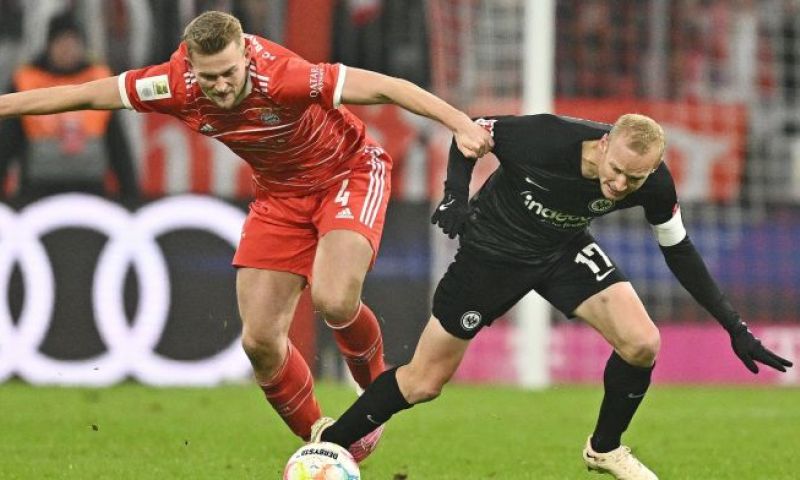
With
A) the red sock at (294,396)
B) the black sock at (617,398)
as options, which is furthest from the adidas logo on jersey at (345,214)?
the black sock at (617,398)

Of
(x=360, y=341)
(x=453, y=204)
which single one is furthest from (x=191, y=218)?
(x=453, y=204)

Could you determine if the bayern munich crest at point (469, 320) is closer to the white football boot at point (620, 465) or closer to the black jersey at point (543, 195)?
the black jersey at point (543, 195)

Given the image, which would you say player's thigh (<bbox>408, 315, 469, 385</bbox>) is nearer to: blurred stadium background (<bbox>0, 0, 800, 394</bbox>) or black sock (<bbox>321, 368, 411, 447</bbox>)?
black sock (<bbox>321, 368, 411, 447</bbox>)

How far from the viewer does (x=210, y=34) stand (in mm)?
6738

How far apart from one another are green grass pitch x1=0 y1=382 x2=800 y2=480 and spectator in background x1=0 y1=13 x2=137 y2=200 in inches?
68.9

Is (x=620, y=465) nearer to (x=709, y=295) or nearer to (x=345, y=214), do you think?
(x=709, y=295)

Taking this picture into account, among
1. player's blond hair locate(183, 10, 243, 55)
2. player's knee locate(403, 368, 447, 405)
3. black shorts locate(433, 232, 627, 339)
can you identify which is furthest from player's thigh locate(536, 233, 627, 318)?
player's blond hair locate(183, 10, 243, 55)

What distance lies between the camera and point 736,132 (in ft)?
47.7

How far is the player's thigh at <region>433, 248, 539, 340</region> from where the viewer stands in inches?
280

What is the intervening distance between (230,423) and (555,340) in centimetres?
434

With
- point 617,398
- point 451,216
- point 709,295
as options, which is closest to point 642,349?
point 617,398

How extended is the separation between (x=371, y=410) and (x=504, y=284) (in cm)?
81

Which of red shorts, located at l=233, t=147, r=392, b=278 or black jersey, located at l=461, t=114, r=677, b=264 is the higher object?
black jersey, located at l=461, t=114, r=677, b=264

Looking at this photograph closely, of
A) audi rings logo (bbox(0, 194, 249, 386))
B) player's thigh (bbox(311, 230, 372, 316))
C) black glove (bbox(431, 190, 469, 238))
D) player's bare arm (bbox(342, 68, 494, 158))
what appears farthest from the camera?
audi rings logo (bbox(0, 194, 249, 386))
